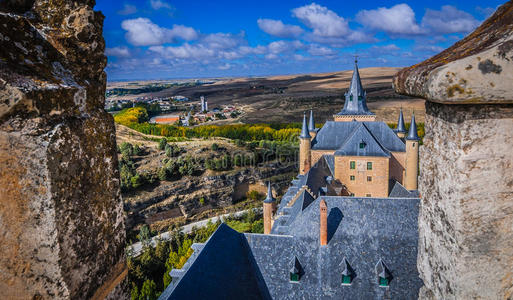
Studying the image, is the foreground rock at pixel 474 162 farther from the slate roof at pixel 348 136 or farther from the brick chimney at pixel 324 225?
the slate roof at pixel 348 136

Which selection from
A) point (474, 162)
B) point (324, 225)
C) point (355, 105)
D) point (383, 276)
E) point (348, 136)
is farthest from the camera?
point (355, 105)

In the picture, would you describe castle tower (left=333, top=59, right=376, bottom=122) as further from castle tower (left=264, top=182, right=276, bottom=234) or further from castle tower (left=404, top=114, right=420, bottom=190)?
castle tower (left=264, top=182, right=276, bottom=234)

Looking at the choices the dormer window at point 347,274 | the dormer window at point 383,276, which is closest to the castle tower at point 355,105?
the dormer window at point 383,276

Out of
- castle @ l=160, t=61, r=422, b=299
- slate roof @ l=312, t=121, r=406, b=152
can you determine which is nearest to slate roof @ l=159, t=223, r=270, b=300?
castle @ l=160, t=61, r=422, b=299

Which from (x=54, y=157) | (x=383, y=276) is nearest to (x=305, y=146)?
(x=383, y=276)

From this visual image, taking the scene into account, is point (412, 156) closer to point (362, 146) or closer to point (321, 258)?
point (362, 146)

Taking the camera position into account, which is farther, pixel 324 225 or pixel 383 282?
pixel 324 225

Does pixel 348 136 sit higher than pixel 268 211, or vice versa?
pixel 348 136
